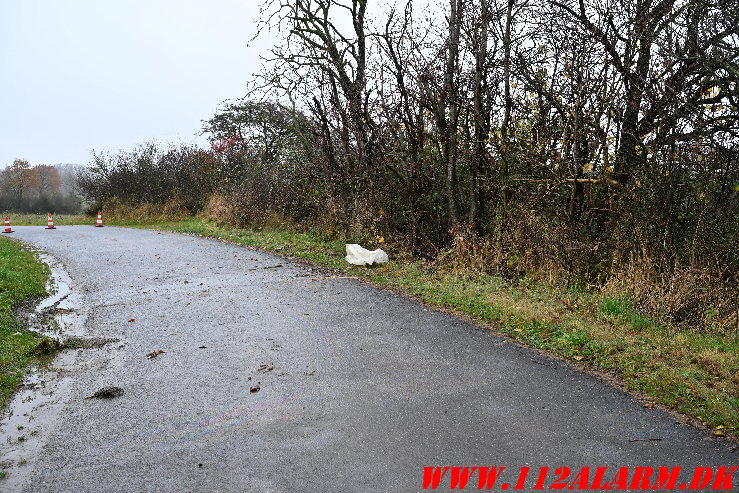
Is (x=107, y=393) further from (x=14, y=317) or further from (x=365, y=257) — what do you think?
(x=365, y=257)

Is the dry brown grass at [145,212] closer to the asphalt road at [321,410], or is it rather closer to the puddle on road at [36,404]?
the puddle on road at [36,404]

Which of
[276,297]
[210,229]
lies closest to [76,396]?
[276,297]

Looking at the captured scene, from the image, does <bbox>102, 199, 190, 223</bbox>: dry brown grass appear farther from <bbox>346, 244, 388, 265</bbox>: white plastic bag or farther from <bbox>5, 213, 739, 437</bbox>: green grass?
<bbox>5, 213, 739, 437</bbox>: green grass

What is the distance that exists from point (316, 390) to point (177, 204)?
22.0 m

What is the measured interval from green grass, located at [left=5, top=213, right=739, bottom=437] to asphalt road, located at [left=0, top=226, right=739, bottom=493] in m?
0.32

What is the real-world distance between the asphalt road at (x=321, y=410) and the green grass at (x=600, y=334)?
32 centimetres

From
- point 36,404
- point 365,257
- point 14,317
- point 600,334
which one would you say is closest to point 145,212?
point 365,257

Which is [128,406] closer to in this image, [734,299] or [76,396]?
[76,396]

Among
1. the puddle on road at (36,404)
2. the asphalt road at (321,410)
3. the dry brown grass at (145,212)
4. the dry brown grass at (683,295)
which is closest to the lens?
the asphalt road at (321,410)

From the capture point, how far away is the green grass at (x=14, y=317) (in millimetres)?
5445

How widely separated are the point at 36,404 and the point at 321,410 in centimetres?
247

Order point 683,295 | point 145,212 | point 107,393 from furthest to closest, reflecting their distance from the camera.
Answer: point 145,212
point 683,295
point 107,393

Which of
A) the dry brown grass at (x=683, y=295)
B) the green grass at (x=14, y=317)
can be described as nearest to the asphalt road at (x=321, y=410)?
the green grass at (x=14, y=317)

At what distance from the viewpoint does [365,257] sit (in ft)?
36.3
